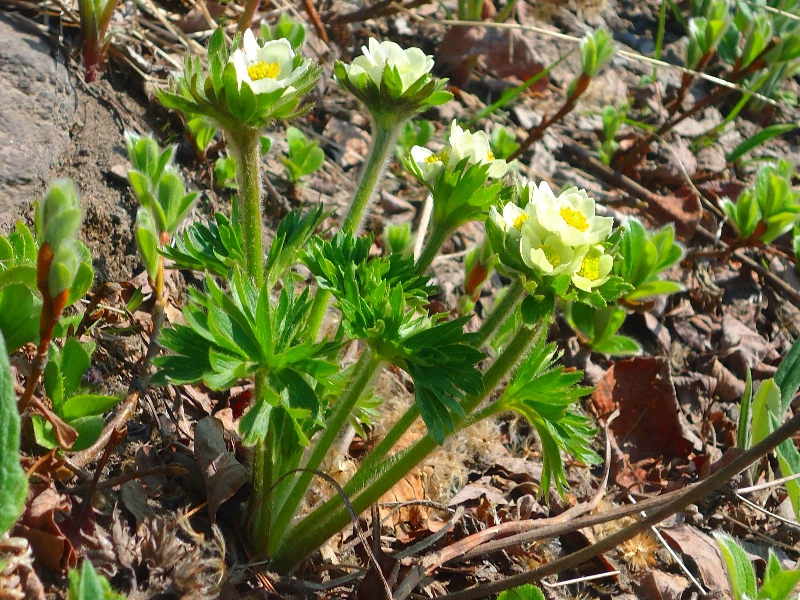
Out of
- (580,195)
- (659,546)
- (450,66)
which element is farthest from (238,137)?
(450,66)

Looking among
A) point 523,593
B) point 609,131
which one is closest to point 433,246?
point 523,593

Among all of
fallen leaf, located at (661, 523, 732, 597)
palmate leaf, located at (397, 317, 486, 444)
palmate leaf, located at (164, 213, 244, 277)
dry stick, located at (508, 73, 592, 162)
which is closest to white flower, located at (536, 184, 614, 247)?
palmate leaf, located at (397, 317, 486, 444)

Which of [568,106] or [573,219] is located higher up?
[573,219]

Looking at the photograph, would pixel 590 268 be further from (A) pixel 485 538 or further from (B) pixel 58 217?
(B) pixel 58 217

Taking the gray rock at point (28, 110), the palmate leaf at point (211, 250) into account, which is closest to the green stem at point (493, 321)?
the palmate leaf at point (211, 250)

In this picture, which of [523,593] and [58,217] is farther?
[523,593]

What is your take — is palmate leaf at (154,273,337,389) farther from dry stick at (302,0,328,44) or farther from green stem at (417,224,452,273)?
dry stick at (302,0,328,44)
